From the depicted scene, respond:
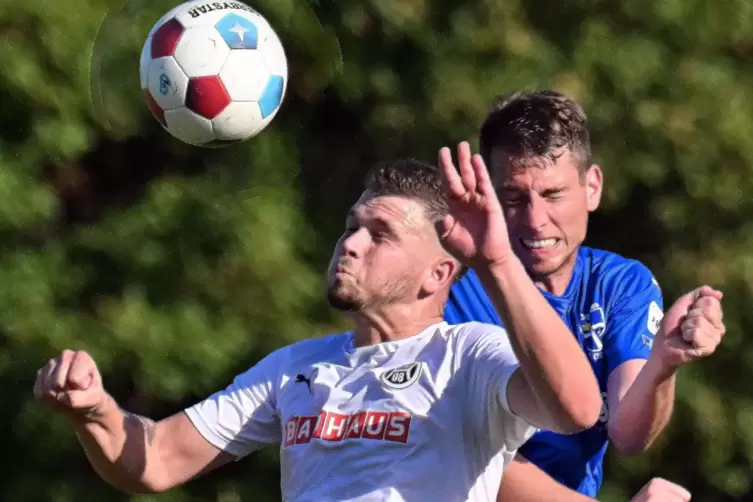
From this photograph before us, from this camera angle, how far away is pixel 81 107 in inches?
303

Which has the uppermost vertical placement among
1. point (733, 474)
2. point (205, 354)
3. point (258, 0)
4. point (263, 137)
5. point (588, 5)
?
point (258, 0)

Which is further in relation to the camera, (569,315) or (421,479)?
(569,315)

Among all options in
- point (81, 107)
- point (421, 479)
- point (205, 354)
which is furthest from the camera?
point (81, 107)

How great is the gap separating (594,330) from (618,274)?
0.23 m

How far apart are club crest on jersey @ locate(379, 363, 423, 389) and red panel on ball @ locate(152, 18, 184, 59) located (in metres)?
1.85

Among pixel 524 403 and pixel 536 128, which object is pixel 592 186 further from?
pixel 524 403

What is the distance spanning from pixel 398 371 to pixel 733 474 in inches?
165

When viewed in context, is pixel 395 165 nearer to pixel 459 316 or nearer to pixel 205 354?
pixel 459 316

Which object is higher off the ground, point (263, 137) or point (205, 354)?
point (263, 137)

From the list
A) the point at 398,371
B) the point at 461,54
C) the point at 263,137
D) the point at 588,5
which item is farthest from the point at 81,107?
the point at 398,371

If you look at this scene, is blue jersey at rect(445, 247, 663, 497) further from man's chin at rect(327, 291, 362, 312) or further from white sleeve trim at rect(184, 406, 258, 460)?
white sleeve trim at rect(184, 406, 258, 460)

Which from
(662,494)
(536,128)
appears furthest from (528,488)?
(536,128)

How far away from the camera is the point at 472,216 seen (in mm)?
2967

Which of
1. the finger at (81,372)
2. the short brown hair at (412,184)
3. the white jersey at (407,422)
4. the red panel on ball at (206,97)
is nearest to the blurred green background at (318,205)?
the red panel on ball at (206,97)
